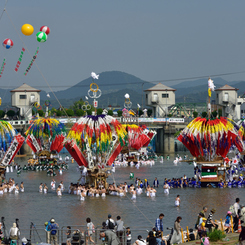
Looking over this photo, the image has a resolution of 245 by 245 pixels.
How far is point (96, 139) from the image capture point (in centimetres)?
5097

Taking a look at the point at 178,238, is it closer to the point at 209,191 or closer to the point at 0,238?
the point at 0,238

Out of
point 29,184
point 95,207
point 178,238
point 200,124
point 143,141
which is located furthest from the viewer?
point 143,141

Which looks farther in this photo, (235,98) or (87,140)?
(235,98)

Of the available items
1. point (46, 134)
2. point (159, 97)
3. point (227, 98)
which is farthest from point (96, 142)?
point (227, 98)

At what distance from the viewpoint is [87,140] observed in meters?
51.2

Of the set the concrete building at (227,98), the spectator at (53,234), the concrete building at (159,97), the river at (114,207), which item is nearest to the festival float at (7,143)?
the river at (114,207)

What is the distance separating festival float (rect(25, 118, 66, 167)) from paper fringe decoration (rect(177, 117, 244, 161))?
27.3 meters

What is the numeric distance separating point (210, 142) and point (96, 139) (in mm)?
11442

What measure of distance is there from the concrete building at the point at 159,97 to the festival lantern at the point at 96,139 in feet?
272

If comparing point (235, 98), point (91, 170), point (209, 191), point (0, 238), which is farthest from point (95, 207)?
point (235, 98)

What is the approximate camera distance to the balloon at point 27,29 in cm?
4538

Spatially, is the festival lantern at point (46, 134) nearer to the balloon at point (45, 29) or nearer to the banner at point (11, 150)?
the banner at point (11, 150)

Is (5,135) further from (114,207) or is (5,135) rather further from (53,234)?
(53,234)

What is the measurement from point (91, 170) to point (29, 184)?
1167 centimetres
